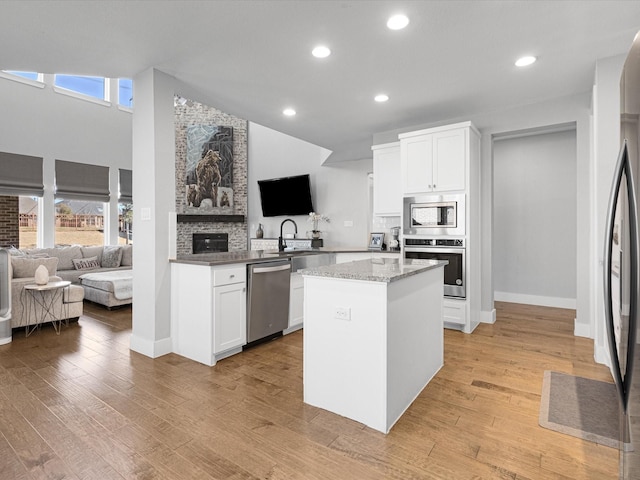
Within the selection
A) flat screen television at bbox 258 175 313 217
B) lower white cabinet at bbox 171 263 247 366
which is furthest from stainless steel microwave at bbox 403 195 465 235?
flat screen television at bbox 258 175 313 217

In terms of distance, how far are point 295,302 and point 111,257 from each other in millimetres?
4582

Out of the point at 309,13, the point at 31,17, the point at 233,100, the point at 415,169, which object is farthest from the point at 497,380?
the point at 31,17

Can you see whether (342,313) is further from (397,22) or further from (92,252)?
(92,252)

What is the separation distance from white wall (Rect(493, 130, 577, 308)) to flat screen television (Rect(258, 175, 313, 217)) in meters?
3.57

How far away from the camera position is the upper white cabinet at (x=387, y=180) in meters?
4.70

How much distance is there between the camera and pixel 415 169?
419 centimetres

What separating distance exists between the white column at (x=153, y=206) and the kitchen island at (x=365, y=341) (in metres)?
1.66

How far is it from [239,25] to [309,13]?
0.52 meters

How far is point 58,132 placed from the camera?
6871 millimetres

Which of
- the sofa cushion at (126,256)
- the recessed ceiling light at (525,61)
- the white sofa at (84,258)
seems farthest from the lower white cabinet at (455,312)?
the sofa cushion at (126,256)

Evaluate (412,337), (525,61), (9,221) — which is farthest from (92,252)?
(525,61)

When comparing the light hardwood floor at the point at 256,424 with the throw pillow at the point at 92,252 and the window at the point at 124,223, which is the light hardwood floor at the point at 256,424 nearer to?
the throw pillow at the point at 92,252

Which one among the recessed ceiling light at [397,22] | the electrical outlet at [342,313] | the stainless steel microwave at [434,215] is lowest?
the electrical outlet at [342,313]

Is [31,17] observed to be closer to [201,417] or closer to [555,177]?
[201,417]
